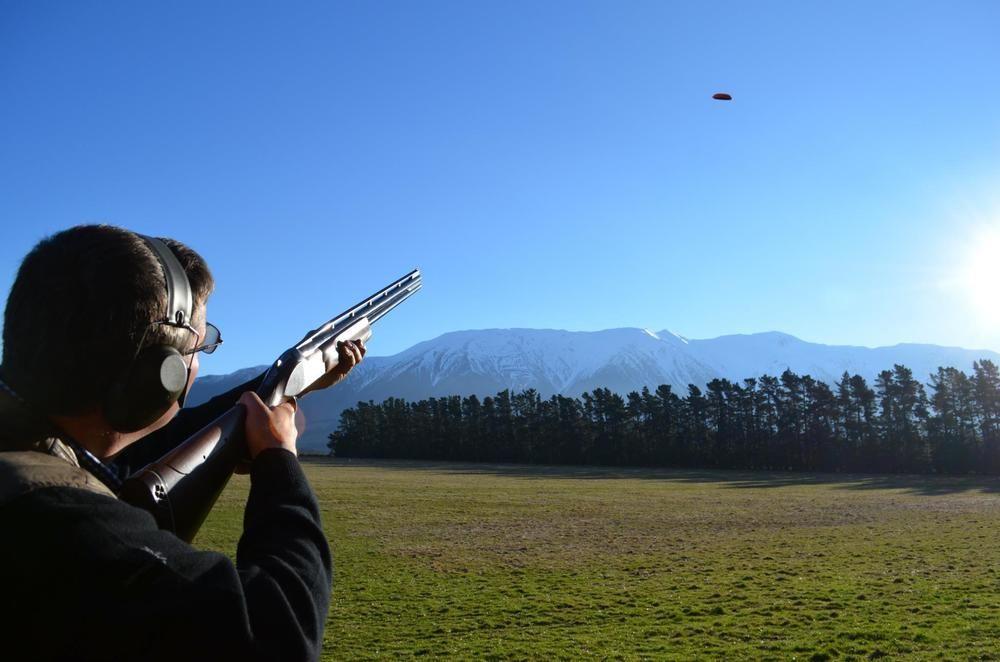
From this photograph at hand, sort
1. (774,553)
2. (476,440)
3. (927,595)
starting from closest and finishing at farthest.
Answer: (927,595) → (774,553) → (476,440)

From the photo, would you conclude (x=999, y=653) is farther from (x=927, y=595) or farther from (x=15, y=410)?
(x=15, y=410)

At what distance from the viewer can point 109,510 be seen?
66.4 inches

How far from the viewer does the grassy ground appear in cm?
1203

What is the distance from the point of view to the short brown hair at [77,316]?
1869 millimetres

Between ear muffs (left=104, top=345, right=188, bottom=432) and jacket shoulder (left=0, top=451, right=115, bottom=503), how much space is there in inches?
8.7

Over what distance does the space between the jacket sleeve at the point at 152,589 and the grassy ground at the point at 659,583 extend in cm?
1044

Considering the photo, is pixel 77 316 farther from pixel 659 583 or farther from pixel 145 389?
pixel 659 583

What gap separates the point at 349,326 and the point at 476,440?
11790cm

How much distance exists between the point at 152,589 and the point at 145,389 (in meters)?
0.62

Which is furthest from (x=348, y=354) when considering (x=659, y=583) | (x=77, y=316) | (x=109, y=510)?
(x=659, y=583)

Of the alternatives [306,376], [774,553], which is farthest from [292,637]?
[774,553]

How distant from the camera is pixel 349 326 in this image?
4.58 m

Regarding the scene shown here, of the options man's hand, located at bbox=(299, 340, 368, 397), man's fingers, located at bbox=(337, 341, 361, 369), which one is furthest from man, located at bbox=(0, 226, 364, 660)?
man's fingers, located at bbox=(337, 341, 361, 369)

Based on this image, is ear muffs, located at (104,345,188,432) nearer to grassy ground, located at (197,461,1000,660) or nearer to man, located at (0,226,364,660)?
man, located at (0,226,364,660)
